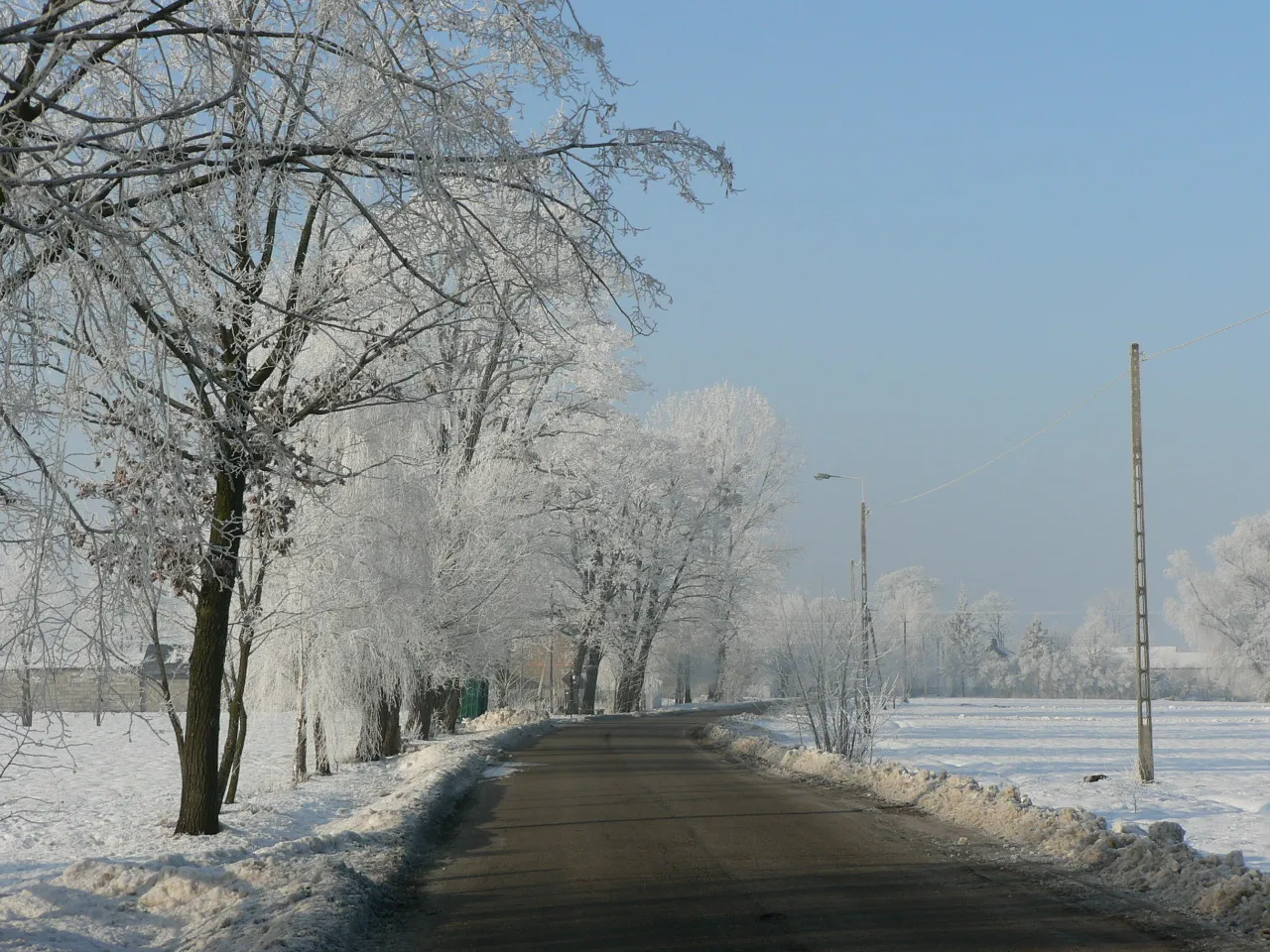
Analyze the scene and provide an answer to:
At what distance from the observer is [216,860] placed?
1030cm

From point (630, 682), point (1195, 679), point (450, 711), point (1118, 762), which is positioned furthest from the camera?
point (1195, 679)

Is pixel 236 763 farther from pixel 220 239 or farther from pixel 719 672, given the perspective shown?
pixel 719 672

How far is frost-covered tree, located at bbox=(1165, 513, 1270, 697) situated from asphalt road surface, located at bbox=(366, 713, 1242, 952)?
74.2 metres

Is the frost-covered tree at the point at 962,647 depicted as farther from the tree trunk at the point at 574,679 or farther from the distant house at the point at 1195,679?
the tree trunk at the point at 574,679

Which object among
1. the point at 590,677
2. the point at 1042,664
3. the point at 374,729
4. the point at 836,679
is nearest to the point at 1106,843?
the point at 836,679

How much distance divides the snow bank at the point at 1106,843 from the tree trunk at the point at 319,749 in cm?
828

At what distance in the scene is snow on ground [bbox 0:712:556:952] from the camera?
7520 millimetres

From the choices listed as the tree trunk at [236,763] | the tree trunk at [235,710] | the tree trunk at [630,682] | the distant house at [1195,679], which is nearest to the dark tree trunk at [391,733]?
the tree trunk at [236,763]

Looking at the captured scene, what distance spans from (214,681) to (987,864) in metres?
7.51

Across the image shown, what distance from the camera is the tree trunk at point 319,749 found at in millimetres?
18847

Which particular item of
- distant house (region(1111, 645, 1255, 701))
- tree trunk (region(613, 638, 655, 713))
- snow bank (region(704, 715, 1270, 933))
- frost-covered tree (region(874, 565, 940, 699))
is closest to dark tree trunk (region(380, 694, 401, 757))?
snow bank (region(704, 715, 1270, 933))

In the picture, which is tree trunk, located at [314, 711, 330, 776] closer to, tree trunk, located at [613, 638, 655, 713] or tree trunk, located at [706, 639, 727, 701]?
tree trunk, located at [613, 638, 655, 713]

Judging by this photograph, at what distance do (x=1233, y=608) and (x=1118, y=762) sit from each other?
61.6m

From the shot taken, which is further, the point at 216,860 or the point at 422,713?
the point at 422,713
